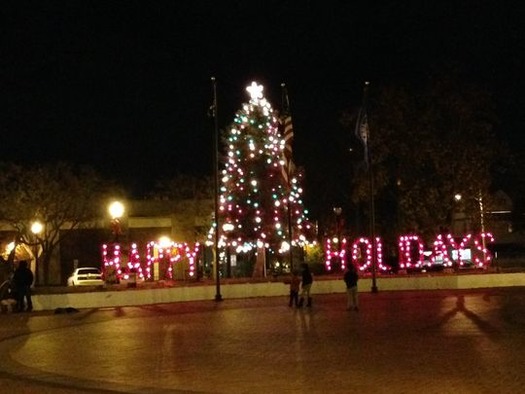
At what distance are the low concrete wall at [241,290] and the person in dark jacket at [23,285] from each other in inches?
57.9

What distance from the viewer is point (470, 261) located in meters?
54.4

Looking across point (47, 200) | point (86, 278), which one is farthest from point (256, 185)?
point (47, 200)

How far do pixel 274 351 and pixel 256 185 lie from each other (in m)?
31.8

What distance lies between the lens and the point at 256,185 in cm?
4919

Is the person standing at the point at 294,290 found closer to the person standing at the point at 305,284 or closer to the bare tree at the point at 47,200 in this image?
the person standing at the point at 305,284

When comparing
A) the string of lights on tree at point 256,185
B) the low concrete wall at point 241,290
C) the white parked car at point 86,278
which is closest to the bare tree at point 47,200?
the white parked car at point 86,278

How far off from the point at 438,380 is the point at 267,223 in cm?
3618

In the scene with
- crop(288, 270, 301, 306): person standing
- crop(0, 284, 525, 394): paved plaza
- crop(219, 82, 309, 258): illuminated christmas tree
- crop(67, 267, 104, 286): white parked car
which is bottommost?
crop(0, 284, 525, 394): paved plaza

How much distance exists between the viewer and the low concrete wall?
34438 millimetres

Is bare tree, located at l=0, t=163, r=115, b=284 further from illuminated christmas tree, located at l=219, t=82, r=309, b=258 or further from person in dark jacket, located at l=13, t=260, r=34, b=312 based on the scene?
person in dark jacket, located at l=13, t=260, r=34, b=312

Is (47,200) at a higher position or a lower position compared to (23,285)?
higher

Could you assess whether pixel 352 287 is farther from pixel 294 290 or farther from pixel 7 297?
pixel 7 297

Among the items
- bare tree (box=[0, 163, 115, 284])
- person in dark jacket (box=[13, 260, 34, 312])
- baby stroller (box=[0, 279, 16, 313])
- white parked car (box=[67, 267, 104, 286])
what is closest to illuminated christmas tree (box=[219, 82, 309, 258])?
white parked car (box=[67, 267, 104, 286])

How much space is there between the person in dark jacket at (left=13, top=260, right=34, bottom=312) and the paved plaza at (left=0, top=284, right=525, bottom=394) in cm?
165
